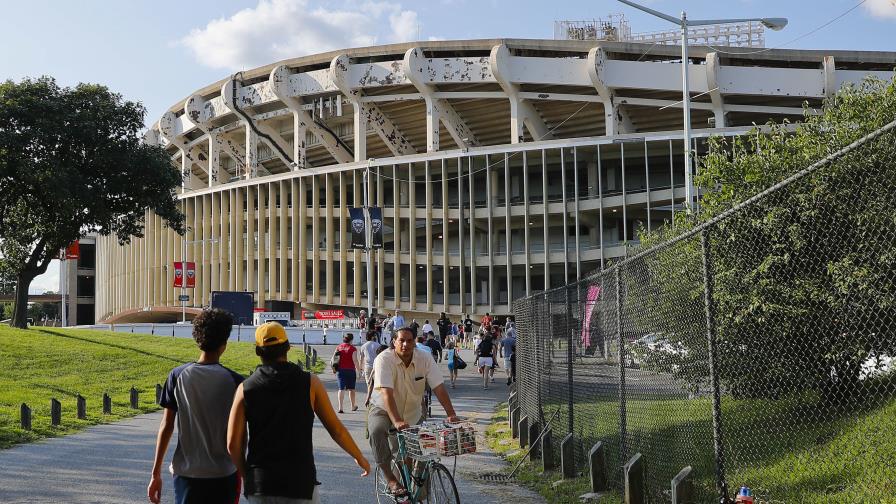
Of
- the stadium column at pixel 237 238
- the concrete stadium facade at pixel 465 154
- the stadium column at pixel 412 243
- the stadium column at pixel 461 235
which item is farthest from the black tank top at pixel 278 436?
the stadium column at pixel 237 238

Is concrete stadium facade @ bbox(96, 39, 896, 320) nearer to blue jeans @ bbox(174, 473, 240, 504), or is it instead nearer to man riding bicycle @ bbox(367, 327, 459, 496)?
man riding bicycle @ bbox(367, 327, 459, 496)

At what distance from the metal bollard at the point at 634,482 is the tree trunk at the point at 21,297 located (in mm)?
35735

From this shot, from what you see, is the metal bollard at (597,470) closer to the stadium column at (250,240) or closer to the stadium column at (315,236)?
the stadium column at (315,236)

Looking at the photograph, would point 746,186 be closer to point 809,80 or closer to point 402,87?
point 809,80

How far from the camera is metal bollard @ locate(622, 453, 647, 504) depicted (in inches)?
320

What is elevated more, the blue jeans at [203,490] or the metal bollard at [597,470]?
the blue jeans at [203,490]

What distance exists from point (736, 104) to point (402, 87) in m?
20.8

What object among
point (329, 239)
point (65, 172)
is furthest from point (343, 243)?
point (65, 172)

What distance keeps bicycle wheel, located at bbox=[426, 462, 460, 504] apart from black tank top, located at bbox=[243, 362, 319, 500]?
7.66ft

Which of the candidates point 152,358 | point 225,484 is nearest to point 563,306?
point 225,484

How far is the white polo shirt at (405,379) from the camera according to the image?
318 inches

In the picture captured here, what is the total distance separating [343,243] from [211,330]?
2352 inches

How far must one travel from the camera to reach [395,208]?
6266cm

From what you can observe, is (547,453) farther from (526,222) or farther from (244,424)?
(526,222)
